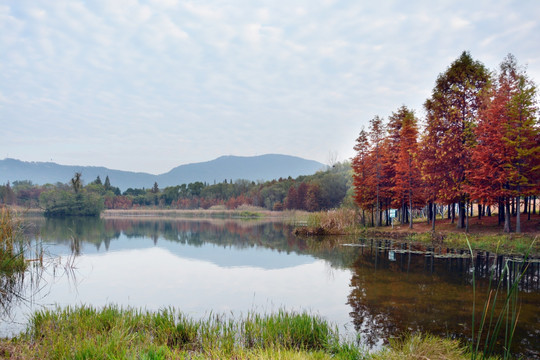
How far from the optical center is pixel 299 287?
499 inches

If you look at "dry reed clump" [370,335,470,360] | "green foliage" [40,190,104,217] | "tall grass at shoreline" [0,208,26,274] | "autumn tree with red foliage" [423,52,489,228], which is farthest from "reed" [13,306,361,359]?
"green foliage" [40,190,104,217]

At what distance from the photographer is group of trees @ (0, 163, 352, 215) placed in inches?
2704

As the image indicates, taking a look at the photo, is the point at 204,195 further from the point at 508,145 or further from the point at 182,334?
the point at 182,334

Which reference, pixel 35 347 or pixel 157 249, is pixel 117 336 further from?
pixel 157 249

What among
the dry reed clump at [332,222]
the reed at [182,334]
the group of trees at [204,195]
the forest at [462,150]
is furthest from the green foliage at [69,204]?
the reed at [182,334]

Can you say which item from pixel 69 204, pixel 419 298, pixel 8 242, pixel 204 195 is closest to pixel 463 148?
pixel 419 298

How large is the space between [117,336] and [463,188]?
24.8 m

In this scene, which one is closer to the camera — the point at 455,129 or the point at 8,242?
the point at 8,242

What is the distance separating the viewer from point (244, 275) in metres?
15.1

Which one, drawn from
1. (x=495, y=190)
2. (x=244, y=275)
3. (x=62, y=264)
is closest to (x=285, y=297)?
(x=244, y=275)

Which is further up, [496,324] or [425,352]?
[496,324]

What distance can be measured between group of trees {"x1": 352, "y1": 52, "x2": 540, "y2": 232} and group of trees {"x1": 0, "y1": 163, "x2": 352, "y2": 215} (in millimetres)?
28846

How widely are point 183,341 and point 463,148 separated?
Answer: 24.7m

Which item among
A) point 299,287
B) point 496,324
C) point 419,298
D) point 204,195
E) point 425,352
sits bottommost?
point 299,287
